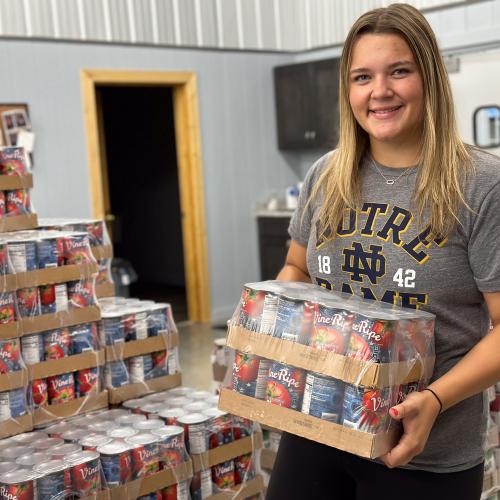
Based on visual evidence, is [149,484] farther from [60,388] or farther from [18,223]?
[18,223]

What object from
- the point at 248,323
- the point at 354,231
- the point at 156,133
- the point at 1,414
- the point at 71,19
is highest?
the point at 71,19

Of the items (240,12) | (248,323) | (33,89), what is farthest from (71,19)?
(248,323)

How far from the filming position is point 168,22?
7035 mm

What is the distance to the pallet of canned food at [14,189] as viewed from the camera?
9.71 feet

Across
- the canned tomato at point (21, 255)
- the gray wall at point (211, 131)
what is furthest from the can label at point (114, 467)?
the gray wall at point (211, 131)

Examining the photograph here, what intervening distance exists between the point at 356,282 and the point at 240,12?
6457mm

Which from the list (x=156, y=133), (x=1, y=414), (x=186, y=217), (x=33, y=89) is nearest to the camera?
(x=1, y=414)

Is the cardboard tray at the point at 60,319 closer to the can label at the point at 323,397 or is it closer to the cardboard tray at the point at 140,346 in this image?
the cardboard tray at the point at 140,346

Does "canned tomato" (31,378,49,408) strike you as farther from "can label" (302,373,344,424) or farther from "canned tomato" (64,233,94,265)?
"can label" (302,373,344,424)

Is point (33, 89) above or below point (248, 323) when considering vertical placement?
above

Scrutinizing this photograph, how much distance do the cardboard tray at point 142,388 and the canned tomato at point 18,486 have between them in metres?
0.71

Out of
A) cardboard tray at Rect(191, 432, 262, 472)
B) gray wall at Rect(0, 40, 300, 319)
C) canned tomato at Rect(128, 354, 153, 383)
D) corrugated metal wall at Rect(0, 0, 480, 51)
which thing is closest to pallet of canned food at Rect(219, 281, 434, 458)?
cardboard tray at Rect(191, 432, 262, 472)

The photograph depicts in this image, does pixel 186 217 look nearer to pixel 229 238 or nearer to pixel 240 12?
pixel 229 238

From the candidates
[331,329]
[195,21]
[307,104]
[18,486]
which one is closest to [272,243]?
[307,104]
